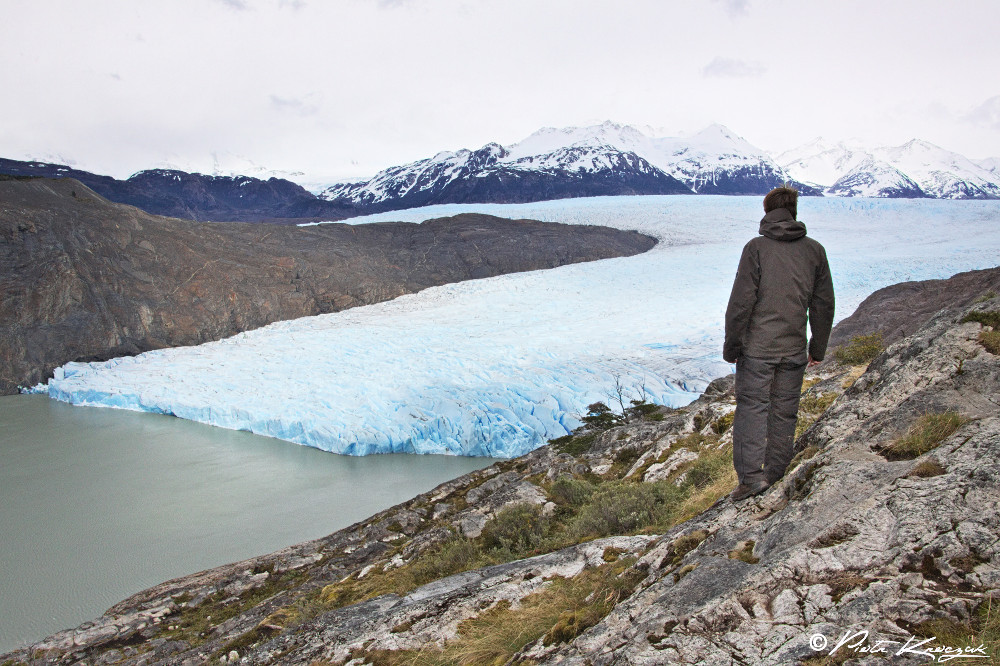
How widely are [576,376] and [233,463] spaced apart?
773cm

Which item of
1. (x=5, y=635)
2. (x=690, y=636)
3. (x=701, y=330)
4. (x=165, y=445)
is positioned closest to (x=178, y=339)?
(x=165, y=445)

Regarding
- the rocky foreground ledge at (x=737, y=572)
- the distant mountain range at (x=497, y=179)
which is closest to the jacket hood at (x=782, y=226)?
the rocky foreground ledge at (x=737, y=572)

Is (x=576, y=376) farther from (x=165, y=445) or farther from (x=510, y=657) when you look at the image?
(x=510, y=657)

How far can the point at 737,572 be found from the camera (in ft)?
7.50

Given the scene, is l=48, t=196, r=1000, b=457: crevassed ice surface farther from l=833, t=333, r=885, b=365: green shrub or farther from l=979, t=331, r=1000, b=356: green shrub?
l=979, t=331, r=1000, b=356: green shrub

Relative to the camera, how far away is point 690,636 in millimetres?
2061

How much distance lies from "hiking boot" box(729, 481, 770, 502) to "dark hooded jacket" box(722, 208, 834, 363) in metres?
0.61

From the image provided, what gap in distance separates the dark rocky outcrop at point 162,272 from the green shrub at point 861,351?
20345 mm

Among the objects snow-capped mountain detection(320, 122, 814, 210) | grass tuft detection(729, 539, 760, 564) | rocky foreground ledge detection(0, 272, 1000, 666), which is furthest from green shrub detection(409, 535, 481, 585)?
snow-capped mountain detection(320, 122, 814, 210)

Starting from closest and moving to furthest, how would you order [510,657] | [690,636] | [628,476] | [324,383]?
[690,636] → [510,657] → [628,476] → [324,383]

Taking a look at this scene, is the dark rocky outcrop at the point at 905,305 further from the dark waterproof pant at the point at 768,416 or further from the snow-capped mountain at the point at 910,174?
the snow-capped mountain at the point at 910,174

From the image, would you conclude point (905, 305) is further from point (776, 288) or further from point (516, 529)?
point (776, 288)

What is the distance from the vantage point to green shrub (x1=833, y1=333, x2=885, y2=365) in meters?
7.36

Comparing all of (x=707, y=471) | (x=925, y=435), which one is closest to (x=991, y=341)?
(x=925, y=435)
